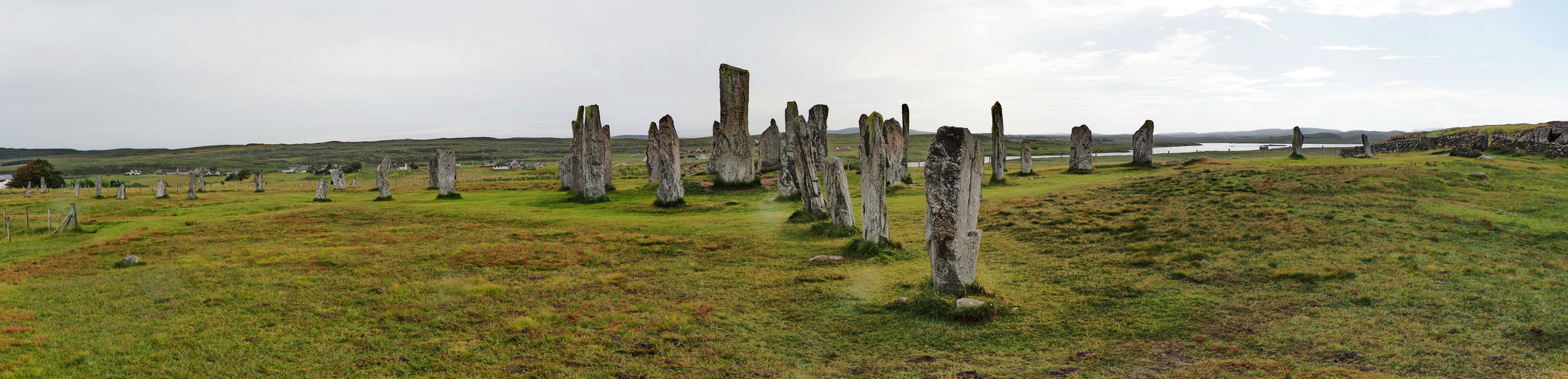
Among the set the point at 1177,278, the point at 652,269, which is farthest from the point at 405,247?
the point at 1177,278

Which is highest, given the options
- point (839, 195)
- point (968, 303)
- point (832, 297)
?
point (839, 195)

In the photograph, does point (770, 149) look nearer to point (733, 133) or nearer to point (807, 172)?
point (733, 133)

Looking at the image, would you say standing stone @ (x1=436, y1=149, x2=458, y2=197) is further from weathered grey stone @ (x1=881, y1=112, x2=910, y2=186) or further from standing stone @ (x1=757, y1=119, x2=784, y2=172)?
weathered grey stone @ (x1=881, y1=112, x2=910, y2=186)

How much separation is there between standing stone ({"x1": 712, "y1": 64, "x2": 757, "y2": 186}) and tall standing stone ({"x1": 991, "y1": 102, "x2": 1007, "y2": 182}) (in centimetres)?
1095

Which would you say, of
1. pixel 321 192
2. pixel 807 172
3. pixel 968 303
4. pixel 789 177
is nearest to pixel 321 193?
pixel 321 192

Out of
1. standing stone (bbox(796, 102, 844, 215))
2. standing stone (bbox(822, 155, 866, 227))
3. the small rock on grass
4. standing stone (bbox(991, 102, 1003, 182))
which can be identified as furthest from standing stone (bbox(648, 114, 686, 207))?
the small rock on grass

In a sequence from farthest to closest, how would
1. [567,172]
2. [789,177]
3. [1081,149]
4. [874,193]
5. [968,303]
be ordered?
[567,172], [1081,149], [789,177], [874,193], [968,303]

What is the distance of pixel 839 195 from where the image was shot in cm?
1702

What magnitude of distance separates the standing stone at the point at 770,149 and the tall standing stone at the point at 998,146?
445 inches

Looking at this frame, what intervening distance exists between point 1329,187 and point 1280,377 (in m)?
16.4

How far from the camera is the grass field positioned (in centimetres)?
743

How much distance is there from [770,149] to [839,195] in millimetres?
21519

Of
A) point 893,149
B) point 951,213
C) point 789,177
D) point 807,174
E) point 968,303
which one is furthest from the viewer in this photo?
point 893,149

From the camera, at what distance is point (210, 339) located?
8.30m
